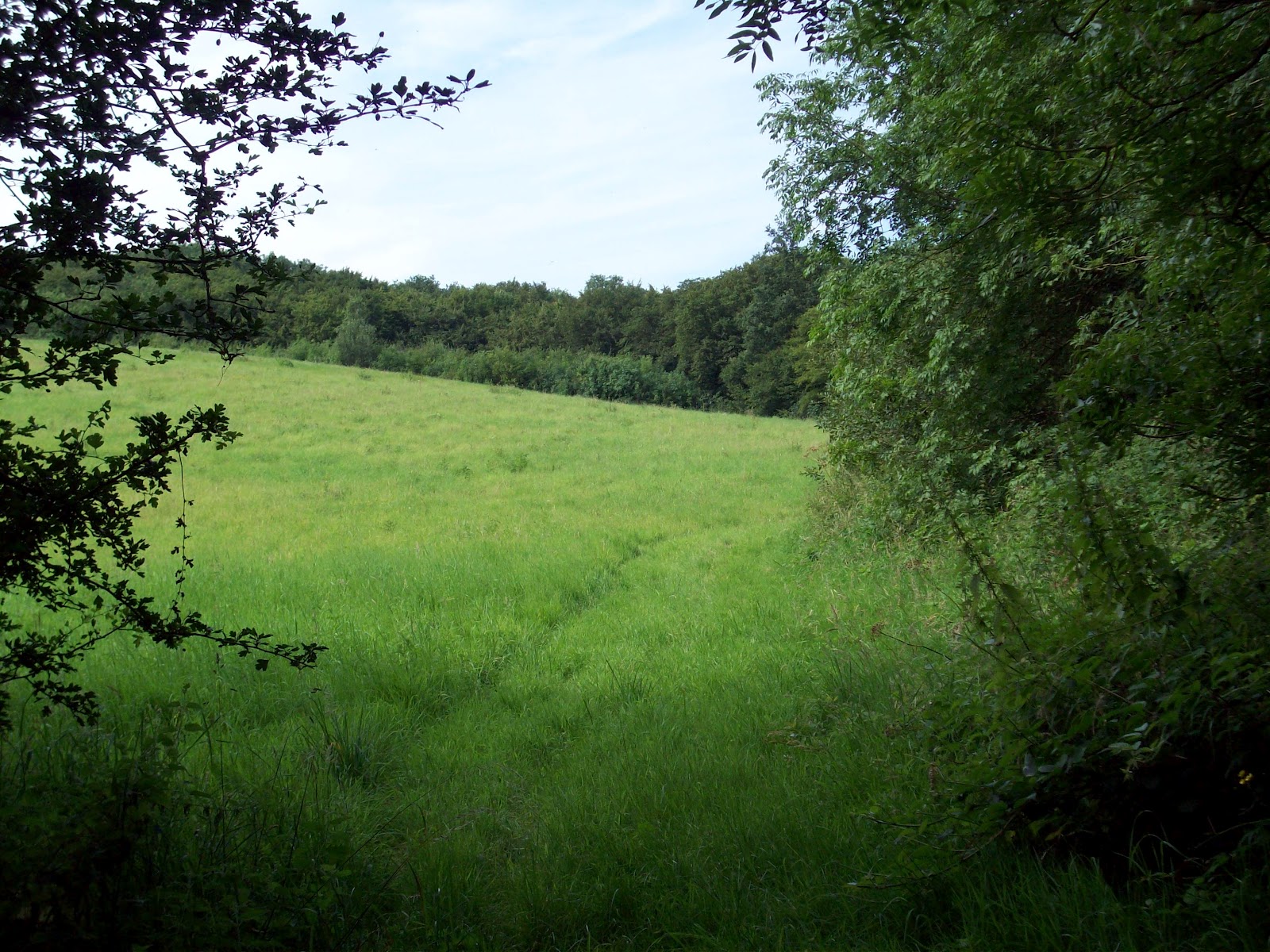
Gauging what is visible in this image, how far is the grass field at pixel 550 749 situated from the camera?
3.02m

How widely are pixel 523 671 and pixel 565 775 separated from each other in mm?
2330

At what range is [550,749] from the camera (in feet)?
17.0

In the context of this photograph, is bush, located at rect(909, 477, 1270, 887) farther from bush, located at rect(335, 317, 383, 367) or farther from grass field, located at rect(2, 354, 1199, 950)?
Result: bush, located at rect(335, 317, 383, 367)

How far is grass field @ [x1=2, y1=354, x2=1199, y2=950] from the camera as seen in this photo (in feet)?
9.89

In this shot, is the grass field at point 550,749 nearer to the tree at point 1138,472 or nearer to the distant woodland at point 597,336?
the tree at point 1138,472

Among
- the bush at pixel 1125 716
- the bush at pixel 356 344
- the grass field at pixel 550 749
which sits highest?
the bush at pixel 356 344

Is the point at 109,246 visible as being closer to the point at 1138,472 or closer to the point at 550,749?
the point at 550,749

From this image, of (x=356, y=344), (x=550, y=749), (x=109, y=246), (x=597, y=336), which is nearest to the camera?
(x=109, y=246)

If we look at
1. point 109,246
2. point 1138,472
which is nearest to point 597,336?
point 1138,472

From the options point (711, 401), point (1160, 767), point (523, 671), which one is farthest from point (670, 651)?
point (711, 401)

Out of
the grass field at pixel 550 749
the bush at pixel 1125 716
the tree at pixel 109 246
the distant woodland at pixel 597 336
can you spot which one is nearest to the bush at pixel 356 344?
the distant woodland at pixel 597 336

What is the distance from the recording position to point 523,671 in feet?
22.4

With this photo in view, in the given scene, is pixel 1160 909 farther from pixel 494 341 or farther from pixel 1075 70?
pixel 494 341

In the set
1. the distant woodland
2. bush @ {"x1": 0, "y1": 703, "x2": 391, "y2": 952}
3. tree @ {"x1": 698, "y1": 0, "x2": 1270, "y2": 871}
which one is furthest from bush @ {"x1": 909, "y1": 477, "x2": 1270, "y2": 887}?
the distant woodland
